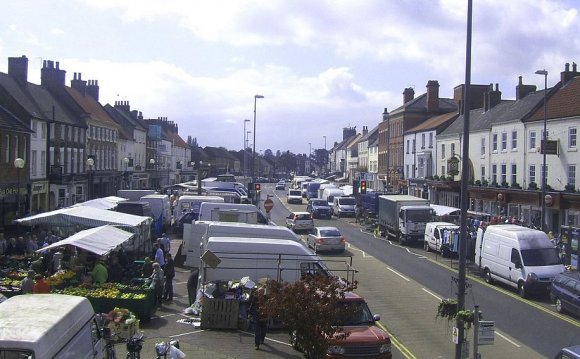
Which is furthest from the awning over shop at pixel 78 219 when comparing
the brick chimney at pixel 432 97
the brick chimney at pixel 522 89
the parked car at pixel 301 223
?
the brick chimney at pixel 432 97

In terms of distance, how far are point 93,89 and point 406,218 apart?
4517 centimetres

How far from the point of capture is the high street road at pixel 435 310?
15722mm

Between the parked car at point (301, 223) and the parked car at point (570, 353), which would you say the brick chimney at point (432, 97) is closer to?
the parked car at point (301, 223)

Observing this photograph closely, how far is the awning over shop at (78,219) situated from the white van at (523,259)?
1465 cm

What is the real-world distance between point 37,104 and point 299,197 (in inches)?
1465

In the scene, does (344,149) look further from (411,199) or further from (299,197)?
(411,199)

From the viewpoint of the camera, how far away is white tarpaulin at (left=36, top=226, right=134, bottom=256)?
58.3 feet

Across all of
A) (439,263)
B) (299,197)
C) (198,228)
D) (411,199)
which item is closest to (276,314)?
(198,228)

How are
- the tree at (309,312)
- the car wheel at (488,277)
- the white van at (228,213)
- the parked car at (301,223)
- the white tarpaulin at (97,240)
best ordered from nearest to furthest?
1. the tree at (309,312)
2. the white tarpaulin at (97,240)
3. the car wheel at (488,277)
4. the white van at (228,213)
5. the parked car at (301,223)

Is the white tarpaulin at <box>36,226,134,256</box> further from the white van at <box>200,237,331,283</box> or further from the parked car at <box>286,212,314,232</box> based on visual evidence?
the parked car at <box>286,212,314,232</box>

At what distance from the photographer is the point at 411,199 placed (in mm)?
39812

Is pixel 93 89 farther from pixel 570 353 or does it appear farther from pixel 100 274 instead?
pixel 570 353

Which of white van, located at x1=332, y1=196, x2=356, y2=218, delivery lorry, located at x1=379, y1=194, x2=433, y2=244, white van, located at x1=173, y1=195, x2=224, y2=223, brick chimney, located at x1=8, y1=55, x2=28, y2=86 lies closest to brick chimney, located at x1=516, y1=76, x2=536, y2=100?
delivery lorry, located at x1=379, y1=194, x2=433, y2=244

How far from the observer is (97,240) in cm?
1916
